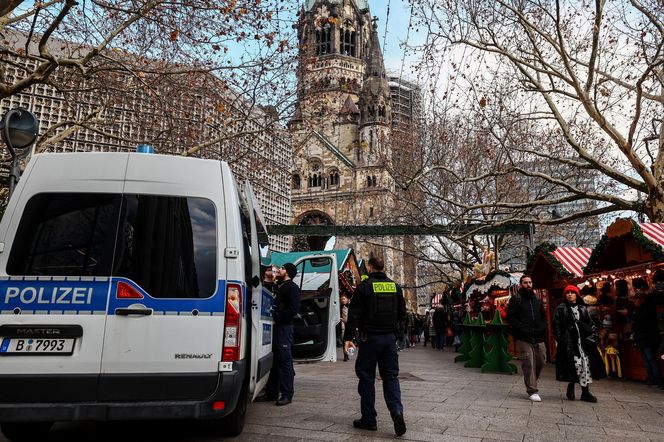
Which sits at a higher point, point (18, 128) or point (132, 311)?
point (18, 128)

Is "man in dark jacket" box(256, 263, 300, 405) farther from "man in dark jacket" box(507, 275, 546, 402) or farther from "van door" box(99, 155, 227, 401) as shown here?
"man in dark jacket" box(507, 275, 546, 402)

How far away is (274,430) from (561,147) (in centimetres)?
2010

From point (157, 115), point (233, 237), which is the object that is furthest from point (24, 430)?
point (157, 115)

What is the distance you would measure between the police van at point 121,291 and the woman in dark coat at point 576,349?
490 cm

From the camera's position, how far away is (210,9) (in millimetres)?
9672

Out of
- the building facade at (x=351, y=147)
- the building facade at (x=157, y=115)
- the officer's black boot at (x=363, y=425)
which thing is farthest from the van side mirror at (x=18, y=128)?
the building facade at (x=351, y=147)

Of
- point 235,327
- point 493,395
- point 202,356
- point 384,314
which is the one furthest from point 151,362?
point 493,395

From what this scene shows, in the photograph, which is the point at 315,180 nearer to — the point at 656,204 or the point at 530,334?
the point at 656,204

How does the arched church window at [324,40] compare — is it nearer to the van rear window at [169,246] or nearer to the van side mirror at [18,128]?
the van side mirror at [18,128]

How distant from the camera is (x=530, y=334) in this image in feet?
23.3

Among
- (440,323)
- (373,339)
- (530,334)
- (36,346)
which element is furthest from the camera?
(440,323)

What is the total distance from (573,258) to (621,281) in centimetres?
229

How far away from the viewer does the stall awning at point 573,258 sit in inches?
453

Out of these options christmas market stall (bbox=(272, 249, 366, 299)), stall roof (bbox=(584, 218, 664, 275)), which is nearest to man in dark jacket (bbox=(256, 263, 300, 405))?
stall roof (bbox=(584, 218, 664, 275))
